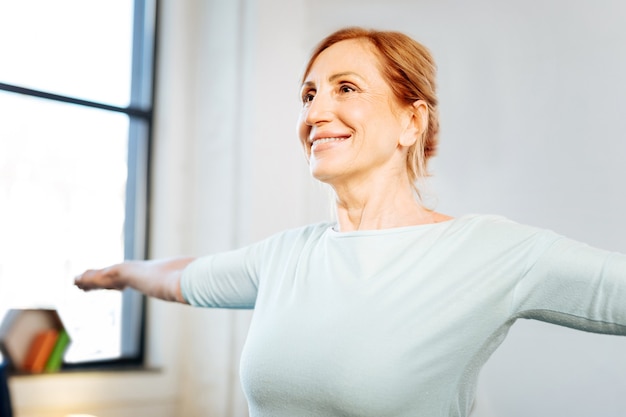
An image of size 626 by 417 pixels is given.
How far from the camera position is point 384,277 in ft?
3.36

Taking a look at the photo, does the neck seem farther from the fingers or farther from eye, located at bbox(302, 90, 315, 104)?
the fingers

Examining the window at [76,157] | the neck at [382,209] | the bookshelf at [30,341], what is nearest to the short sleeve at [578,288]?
the neck at [382,209]

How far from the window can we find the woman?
4.35 ft

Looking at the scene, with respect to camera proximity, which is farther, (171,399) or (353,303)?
(171,399)

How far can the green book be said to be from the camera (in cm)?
227

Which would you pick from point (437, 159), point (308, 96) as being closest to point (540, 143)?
point (437, 159)

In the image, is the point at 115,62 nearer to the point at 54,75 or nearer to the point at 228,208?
the point at 54,75

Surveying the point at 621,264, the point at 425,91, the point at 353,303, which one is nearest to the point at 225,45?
the point at 425,91

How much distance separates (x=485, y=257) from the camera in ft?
3.13

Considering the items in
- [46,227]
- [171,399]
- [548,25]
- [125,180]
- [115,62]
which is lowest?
[171,399]

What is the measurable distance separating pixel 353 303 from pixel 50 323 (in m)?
1.60

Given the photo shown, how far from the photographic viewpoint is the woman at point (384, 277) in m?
0.91

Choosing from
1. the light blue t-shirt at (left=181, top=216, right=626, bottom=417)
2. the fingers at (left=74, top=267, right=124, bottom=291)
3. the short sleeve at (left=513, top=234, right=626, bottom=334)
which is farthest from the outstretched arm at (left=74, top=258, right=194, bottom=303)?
the short sleeve at (left=513, top=234, right=626, bottom=334)

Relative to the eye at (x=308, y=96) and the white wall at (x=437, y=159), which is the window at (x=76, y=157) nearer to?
the white wall at (x=437, y=159)
